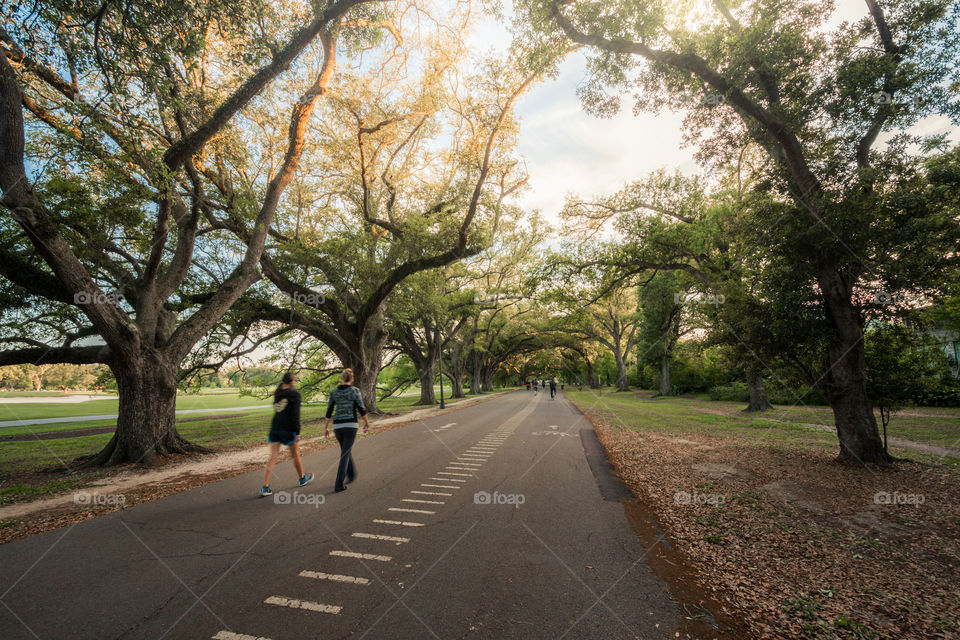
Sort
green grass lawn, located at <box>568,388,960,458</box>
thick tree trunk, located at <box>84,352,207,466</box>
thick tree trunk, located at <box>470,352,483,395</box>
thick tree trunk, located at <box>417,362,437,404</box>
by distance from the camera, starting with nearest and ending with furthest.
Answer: thick tree trunk, located at <box>84,352,207,466</box>, green grass lawn, located at <box>568,388,960,458</box>, thick tree trunk, located at <box>417,362,437,404</box>, thick tree trunk, located at <box>470,352,483,395</box>

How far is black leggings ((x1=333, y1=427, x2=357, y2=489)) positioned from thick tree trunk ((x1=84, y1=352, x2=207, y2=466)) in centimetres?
569

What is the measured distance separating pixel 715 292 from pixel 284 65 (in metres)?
12.2

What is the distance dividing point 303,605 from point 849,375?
1077 cm

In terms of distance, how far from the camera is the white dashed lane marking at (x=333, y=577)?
3.42 m

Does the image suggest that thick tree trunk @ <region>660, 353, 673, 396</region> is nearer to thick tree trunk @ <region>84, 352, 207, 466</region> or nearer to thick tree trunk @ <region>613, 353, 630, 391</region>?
thick tree trunk @ <region>613, 353, 630, 391</region>

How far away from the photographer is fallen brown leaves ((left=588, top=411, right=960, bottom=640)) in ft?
9.56

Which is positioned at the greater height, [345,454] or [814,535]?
[345,454]

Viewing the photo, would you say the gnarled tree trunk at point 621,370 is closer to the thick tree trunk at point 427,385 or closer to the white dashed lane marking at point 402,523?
the thick tree trunk at point 427,385

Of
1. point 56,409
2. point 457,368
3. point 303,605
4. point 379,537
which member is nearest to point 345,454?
point 379,537

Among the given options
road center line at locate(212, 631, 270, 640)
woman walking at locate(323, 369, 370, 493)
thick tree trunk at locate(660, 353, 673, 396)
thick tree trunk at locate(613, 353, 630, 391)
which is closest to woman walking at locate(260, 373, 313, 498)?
woman walking at locate(323, 369, 370, 493)

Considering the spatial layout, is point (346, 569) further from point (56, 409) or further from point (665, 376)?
point (56, 409)

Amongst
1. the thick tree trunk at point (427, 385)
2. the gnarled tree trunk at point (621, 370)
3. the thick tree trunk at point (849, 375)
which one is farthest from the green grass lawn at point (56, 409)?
the gnarled tree trunk at point (621, 370)

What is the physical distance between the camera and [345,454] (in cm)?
646

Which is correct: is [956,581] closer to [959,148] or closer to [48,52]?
[959,148]
